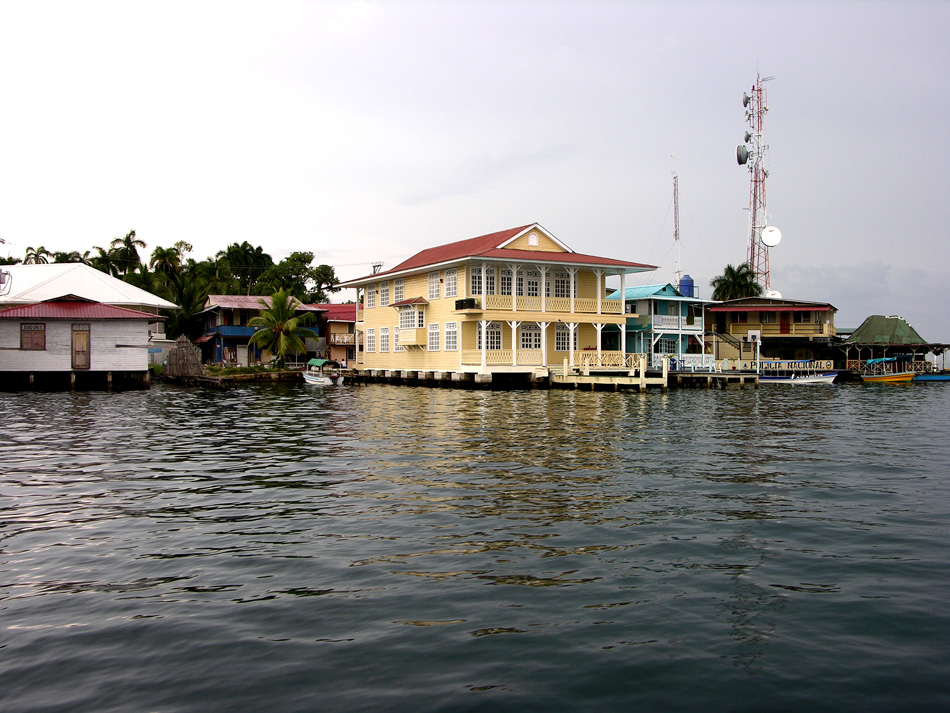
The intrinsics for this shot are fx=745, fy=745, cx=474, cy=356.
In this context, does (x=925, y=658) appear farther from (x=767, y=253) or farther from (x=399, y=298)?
(x=767, y=253)

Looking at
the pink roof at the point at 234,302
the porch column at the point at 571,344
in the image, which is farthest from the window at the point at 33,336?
the porch column at the point at 571,344

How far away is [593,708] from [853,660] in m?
2.36

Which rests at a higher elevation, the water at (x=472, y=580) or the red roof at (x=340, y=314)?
the red roof at (x=340, y=314)

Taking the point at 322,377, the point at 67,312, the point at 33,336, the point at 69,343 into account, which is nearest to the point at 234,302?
the point at 322,377

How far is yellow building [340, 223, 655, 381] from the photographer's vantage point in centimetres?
4322

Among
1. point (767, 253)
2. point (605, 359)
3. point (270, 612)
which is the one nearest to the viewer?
point (270, 612)

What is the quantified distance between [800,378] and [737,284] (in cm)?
1956

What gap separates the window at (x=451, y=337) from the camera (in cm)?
4503

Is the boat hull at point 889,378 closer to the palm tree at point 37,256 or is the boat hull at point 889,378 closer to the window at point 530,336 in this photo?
the window at point 530,336

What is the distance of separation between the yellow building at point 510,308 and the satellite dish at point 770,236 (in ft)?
82.4

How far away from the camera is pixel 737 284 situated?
69.9 m

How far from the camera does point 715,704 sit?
5.32 metres

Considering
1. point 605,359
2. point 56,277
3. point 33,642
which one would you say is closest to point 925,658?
point 33,642

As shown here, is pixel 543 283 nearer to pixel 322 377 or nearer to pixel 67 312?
pixel 322 377
